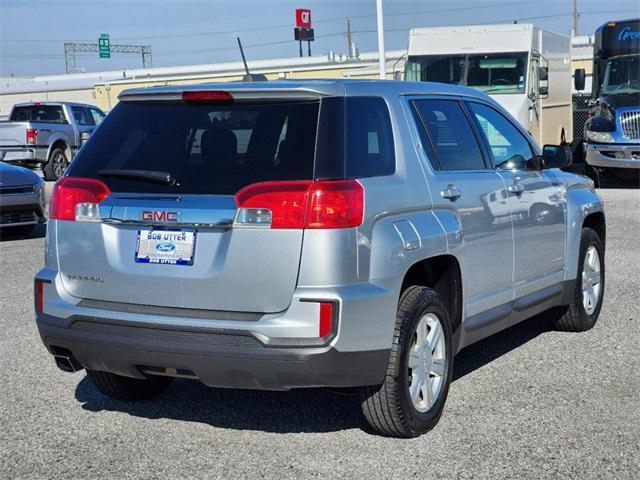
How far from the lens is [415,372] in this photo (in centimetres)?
482

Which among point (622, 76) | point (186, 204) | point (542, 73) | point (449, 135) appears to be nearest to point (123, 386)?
point (186, 204)

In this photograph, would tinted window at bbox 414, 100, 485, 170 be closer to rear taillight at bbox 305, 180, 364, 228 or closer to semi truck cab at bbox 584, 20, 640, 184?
rear taillight at bbox 305, 180, 364, 228

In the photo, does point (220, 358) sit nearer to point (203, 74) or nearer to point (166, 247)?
point (166, 247)

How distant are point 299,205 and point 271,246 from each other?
220 mm

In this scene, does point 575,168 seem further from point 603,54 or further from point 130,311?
point 130,311

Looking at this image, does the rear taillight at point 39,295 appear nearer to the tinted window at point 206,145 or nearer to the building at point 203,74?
the tinted window at point 206,145

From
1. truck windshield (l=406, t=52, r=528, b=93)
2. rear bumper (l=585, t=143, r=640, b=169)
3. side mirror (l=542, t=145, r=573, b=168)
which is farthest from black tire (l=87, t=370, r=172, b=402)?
rear bumper (l=585, t=143, r=640, b=169)

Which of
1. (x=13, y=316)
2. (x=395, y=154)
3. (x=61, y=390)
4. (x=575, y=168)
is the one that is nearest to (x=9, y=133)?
(x=575, y=168)

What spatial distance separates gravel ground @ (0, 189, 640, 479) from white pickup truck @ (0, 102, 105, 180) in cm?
1806

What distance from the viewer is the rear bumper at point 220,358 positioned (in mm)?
4285

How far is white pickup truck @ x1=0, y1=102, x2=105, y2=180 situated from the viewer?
2383 cm

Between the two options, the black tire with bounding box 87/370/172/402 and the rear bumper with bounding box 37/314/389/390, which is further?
the black tire with bounding box 87/370/172/402

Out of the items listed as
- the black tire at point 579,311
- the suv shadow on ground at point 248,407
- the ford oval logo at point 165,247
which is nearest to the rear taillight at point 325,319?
the ford oval logo at point 165,247

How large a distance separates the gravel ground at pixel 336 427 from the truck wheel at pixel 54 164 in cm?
1834
